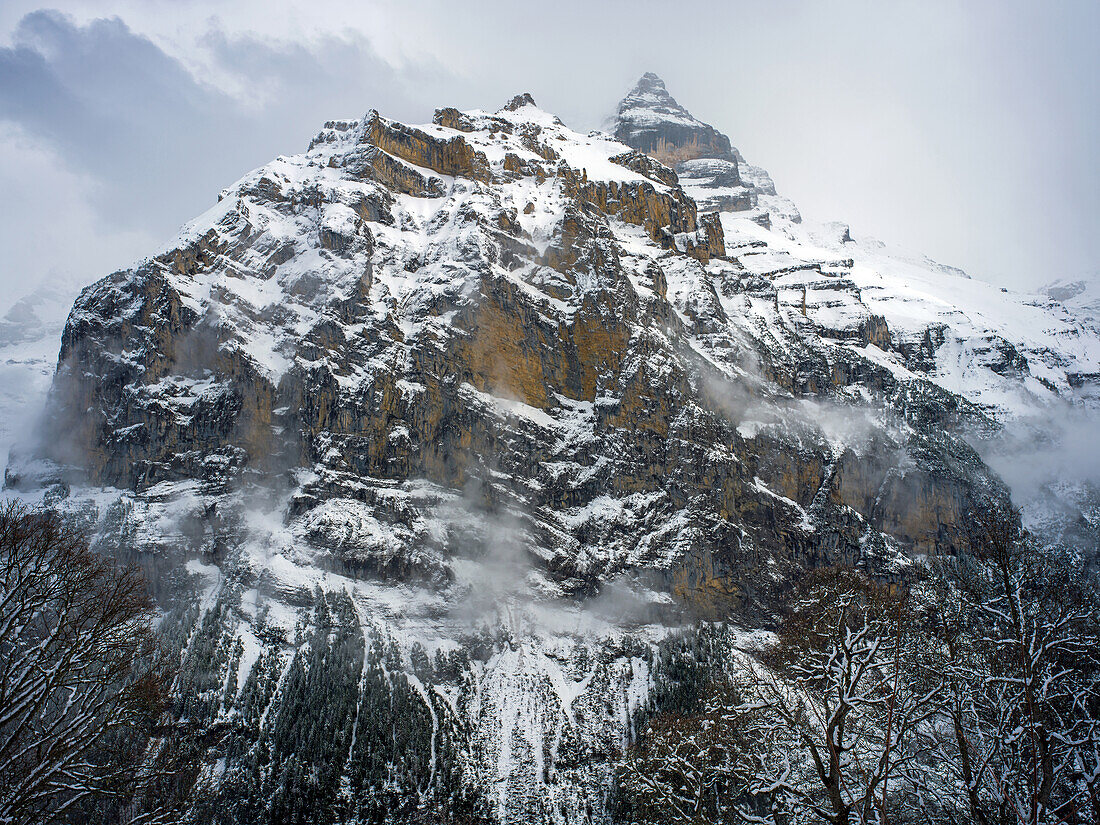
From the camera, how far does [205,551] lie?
109m

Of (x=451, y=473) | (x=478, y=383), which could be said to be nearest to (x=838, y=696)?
(x=451, y=473)

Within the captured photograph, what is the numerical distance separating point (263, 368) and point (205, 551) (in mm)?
31118

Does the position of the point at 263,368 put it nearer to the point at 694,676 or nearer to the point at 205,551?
the point at 205,551

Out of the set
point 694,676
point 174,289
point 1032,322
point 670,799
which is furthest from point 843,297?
point 670,799

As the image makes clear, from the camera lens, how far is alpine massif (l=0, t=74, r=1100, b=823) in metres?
89.4

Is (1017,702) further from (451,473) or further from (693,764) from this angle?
(451,473)

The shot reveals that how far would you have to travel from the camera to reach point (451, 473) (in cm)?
12181

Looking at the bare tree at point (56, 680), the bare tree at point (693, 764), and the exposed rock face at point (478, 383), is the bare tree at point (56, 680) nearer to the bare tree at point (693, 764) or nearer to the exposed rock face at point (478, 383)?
the bare tree at point (693, 764)

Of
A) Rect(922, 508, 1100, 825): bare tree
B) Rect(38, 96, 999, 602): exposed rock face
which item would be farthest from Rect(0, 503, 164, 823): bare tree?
Rect(38, 96, 999, 602): exposed rock face

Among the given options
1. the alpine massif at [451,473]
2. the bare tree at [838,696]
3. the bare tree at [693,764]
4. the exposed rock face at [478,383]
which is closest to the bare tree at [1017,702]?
the bare tree at [838,696]

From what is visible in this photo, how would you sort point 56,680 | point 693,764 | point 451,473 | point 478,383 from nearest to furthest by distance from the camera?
point 56,680 → point 693,764 → point 451,473 → point 478,383

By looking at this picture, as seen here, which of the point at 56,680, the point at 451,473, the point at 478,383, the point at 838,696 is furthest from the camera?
the point at 478,383

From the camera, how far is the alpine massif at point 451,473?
89375 mm

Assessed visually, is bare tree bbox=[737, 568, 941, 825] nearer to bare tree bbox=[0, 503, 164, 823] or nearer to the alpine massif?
bare tree bbox=[0, 503, 164, 823]
